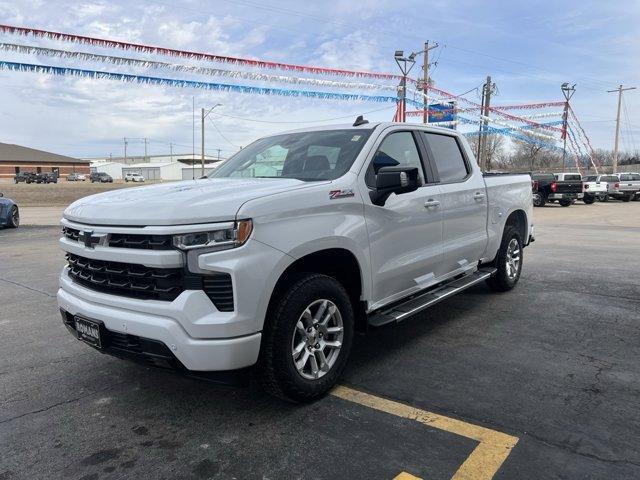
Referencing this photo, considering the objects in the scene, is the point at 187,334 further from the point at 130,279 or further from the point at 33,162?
the point at 33,162

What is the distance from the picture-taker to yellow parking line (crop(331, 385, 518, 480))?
2780mm

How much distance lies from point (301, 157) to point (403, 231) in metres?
1.06

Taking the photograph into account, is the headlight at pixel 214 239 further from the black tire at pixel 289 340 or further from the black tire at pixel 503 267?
the black tire at pixel 503 267

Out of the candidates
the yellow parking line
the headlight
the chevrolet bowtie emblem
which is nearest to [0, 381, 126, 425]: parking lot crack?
the chevrolet bowtie emblem

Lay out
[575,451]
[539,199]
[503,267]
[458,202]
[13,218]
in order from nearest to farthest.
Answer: [575,451]
[458,202]
[503,267]
[13,218]
[539,199]

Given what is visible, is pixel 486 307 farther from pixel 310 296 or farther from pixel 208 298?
pixel 208 298

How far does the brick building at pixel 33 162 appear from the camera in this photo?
89688 millimetres

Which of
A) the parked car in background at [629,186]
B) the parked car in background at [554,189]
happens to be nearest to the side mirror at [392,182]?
the parked car in background at [554,189]

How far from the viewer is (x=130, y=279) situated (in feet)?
10.6

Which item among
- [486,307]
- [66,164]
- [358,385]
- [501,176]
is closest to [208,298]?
[358,385]

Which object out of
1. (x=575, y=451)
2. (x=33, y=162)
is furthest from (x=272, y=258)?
(x=33, y=162)

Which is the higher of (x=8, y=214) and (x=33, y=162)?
(x=33, y=162)

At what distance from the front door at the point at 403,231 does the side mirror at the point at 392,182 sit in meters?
0.08

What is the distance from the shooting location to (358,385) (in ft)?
12.7
